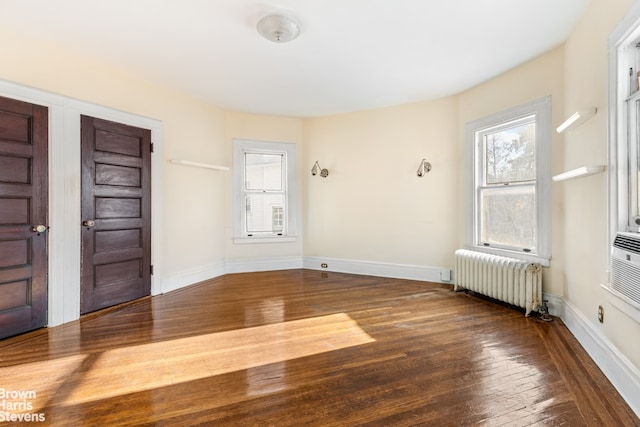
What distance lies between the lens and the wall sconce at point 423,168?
4759 mm

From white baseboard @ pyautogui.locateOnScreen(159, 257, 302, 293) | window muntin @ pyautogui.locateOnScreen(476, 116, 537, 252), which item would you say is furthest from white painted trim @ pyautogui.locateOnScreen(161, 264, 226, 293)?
window muntin @ pyautogui.locateOnScreen(476, 116, 537, 252)

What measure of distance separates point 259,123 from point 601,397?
526 centimetres

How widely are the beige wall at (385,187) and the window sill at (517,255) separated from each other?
0.51 m

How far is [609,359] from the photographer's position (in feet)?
7.09

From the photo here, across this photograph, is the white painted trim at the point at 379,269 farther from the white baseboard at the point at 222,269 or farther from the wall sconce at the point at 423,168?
the wall sconce at the point at 423,168

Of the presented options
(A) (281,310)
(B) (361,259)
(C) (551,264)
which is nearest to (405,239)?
(B) (361,259)

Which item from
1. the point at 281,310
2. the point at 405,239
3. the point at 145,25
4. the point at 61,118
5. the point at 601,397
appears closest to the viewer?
the point at 601,397

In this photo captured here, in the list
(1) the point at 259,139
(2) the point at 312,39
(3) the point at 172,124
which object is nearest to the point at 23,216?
(3) the point at 172,124

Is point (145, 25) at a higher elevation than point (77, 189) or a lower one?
higher

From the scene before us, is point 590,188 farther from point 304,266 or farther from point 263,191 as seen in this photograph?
point 263,191

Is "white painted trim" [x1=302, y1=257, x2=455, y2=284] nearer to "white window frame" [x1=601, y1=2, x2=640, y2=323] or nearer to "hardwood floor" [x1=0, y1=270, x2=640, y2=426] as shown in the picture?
"hardwood floor" [x1=0, y1=270, x2=640, y2=426]

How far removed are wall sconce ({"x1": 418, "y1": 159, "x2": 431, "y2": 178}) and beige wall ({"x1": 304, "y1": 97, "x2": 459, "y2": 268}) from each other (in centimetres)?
7

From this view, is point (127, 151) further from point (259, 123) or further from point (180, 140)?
point (259, 123)

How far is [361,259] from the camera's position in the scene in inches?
213
